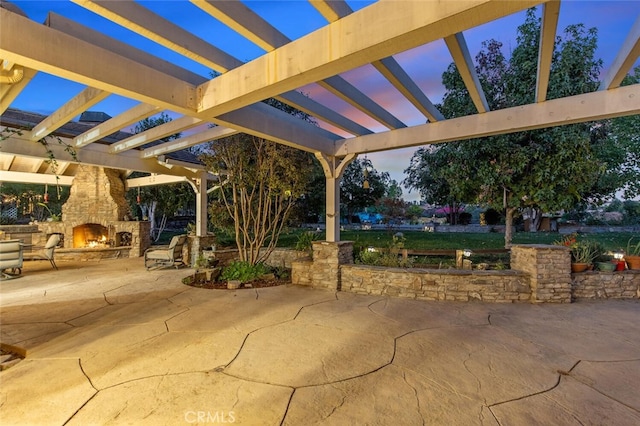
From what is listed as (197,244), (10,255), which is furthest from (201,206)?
(10,255)

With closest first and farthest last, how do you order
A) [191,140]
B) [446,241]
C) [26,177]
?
[191,140] → [26,177] → [446,241]

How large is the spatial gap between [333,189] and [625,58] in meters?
4.19

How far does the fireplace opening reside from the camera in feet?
31.6

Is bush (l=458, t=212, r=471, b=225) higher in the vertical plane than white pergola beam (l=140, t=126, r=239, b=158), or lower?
lower

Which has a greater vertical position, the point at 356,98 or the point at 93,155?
the point at 356,98

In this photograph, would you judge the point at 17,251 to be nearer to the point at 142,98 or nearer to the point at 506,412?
the point at 142,98

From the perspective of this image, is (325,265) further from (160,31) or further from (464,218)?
(464,218)

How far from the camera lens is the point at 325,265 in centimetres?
543

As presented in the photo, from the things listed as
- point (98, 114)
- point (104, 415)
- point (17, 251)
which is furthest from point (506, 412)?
point (98, 114)

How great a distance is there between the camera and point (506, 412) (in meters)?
1.95

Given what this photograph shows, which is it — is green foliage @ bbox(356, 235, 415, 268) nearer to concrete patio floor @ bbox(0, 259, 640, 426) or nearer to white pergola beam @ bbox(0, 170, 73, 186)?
concrete patio floor @ bbox(0, 259, 640, 426)

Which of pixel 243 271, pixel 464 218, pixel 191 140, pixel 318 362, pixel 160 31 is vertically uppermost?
pixel 160 31

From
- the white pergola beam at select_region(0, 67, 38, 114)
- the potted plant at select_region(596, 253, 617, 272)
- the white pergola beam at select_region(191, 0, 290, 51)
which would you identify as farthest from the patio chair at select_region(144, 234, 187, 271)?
the potted plant at select_region(596, 253, 617, 272)

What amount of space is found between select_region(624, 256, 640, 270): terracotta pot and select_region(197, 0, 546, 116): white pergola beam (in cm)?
561
